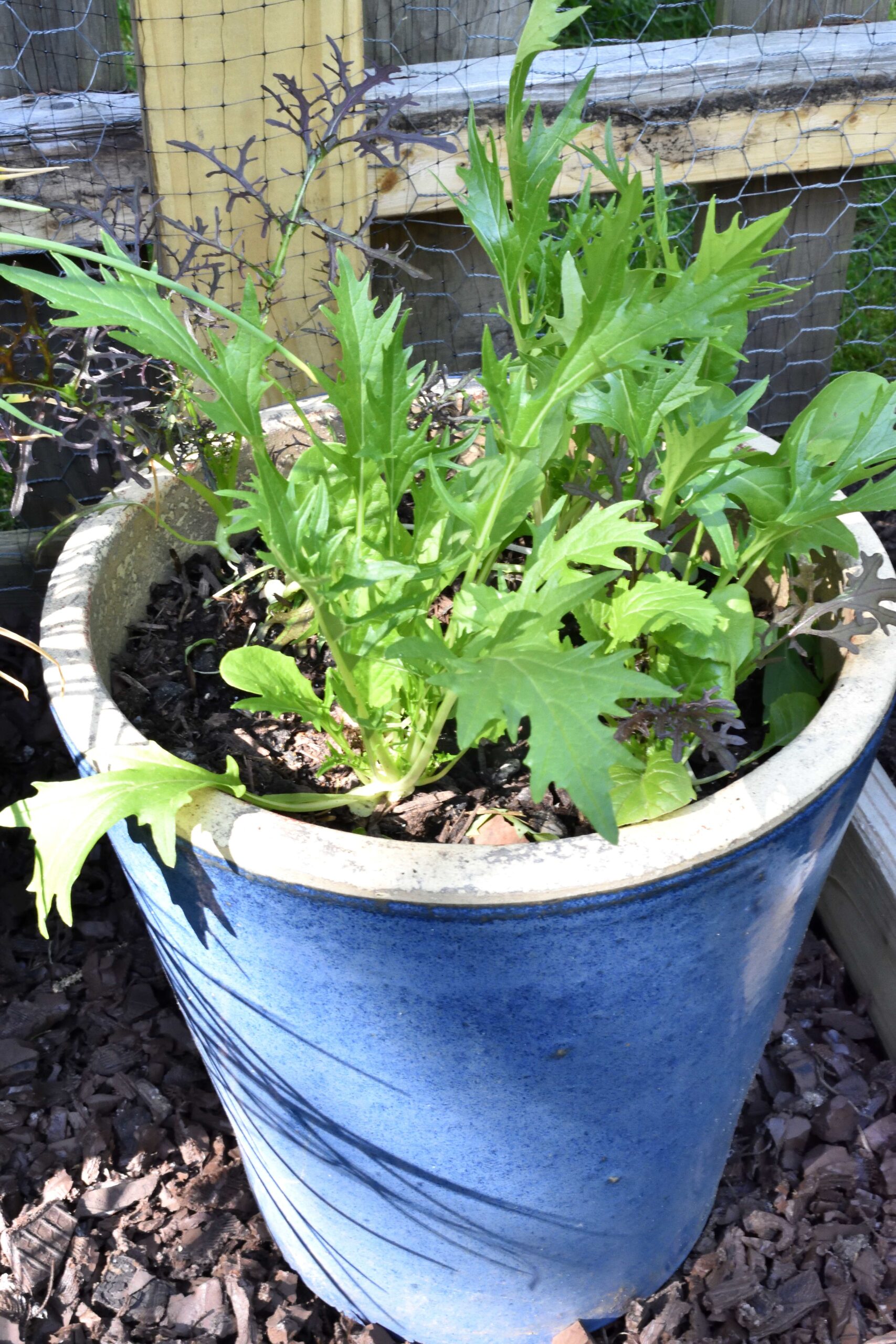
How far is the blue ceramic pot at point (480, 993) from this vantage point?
0.76m

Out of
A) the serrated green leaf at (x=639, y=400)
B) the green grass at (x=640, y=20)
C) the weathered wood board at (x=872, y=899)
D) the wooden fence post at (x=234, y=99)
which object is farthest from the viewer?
the green grass at (x=640, y=20)

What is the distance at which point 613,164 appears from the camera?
943 millimetres

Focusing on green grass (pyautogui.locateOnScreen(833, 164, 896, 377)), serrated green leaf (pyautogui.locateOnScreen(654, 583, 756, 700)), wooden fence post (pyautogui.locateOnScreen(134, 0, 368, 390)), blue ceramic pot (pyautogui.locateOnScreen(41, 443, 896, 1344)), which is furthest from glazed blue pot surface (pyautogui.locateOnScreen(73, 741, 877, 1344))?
green grass (pyautogui.locateOnScreen(833, 164, 896, 377))

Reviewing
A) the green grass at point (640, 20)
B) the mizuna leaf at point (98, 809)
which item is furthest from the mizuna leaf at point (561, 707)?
the green grass at point (640, 20)

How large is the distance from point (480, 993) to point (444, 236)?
1.28 metres

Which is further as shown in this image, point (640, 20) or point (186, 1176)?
point (640, 20)

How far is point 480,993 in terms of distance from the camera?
792 mm

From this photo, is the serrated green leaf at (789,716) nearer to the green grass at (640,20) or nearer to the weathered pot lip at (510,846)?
the weathered pot lip at (510,846)

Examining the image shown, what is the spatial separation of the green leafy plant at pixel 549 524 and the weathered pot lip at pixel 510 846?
38 mm

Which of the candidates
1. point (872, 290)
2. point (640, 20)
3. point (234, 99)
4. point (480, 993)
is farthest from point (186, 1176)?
point (640, 20)

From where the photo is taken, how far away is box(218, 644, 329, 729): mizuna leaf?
0.88 meters

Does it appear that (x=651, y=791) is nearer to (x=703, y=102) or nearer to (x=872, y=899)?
(x=872, y=899)

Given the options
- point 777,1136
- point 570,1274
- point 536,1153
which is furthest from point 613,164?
point 777,1136

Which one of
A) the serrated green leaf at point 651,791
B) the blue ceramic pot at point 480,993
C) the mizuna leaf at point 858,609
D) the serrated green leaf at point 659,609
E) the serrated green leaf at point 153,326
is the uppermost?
the serrated green leaf at point 153,326
